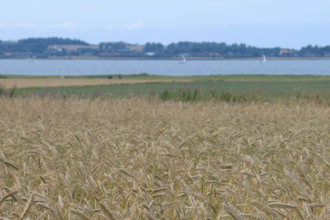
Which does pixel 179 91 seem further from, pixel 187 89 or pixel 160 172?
pixel 160 172

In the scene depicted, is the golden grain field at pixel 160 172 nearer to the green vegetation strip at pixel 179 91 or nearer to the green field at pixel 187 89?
the green vegetation strip at pixel 179 91

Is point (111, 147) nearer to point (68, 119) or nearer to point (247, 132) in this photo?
point (247, 132)

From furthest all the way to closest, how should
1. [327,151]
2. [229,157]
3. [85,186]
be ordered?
[327,151]
[229,157]
[85,186]

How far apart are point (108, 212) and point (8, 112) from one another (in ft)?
22.7

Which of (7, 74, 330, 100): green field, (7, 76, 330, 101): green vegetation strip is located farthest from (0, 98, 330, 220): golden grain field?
(7, 74, 330, 100): green field

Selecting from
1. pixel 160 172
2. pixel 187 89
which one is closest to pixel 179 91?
pixel 187 89

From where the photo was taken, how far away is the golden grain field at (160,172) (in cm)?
242

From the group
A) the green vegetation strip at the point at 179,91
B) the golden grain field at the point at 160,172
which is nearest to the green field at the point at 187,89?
the green vegetation strip at the point at 179,91

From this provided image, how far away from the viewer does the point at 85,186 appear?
2666mm

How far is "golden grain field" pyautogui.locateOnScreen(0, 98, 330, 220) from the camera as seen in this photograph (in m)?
2.42

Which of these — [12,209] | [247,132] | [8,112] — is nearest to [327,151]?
[247,132]

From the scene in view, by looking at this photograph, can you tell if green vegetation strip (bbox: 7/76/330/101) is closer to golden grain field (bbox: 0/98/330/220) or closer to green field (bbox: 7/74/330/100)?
→ green field (bbox: 7/74/330/100)

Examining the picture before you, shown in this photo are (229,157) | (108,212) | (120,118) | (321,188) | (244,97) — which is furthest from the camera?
(244,97)

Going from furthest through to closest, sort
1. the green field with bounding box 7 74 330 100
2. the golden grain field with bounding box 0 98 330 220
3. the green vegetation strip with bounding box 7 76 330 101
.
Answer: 1. the green field with bounding box 7 74 330 100
2. the green vegetation strip with bounding box 7 76 330 101
3. the golden grain field with bounding box 0 98 330 220
